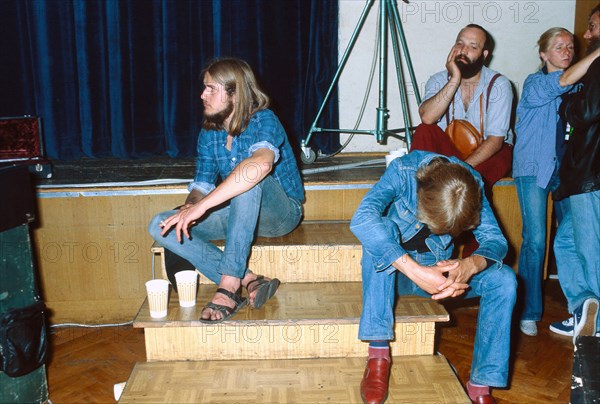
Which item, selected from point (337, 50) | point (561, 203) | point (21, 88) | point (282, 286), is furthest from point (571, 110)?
point (21, 88)

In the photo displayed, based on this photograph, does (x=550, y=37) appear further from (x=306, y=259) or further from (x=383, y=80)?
(x=306, y=259)

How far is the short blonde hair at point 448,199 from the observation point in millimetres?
1730

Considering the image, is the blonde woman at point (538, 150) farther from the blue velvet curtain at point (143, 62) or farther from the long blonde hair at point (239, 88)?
the blue velvet curtain at point (143, 62)

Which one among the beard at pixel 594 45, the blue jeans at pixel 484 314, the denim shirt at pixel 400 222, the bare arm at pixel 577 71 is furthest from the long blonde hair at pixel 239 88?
the beard at pixel 594 45

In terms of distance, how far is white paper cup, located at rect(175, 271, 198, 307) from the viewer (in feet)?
6.90

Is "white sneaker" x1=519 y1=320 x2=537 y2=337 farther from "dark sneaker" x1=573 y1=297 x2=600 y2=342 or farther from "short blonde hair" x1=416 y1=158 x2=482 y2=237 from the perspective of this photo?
"short blonde hair" x1=416 y1=158 x2=482 y2=237

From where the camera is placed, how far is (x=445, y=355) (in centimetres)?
244

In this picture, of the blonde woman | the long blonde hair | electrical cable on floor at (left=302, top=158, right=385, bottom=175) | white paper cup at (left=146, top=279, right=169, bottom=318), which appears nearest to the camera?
white paper cup at (left=146, top=279, right=169, bottom=318)

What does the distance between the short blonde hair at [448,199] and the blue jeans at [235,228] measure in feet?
1.99

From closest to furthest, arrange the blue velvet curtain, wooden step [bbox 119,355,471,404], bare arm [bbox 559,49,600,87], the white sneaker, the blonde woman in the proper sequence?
wooden step [bbox 119,355,471,404] < bare arm [bbox 559,49,600,87] < the blonde woman < the white sneaker < the blue velvet curtain

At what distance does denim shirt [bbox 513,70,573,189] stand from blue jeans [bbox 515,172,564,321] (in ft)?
0.12

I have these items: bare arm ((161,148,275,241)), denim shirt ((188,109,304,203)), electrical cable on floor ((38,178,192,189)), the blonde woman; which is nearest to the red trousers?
the blonde woman

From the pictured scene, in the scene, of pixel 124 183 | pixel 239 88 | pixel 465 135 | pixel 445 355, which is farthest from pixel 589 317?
pixel 124 183

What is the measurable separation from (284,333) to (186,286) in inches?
15.0
